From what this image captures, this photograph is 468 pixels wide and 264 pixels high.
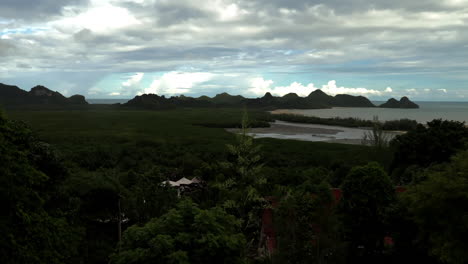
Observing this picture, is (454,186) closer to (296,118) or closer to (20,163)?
(20,163)

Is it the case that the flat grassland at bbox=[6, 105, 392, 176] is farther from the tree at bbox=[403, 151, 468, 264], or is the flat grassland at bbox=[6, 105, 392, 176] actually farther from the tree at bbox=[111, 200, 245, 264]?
the tree at bbox=[111, 200, 245, 264]

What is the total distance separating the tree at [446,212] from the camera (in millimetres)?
14581

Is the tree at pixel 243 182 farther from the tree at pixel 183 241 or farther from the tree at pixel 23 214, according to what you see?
the tree at pixel 23 214

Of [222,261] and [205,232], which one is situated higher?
[205,232]

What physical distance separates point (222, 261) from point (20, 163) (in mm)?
6891

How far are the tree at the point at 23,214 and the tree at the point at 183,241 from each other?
3.42 meters

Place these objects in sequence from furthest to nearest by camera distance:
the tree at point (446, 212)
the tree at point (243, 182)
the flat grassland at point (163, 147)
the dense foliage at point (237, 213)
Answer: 1. the flat grassland at point (163, 147)
2. the tree at point (446, 212)
3. the tree at point (243, 182)
4. the dense foliage at point (237, 213)

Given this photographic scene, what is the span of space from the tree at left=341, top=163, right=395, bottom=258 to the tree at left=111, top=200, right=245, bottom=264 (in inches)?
420

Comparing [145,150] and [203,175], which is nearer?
[203,175]

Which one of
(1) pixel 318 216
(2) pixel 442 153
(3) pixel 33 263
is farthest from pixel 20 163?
(2) pixel 442 153

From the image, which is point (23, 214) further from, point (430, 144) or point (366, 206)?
point (430, 144)

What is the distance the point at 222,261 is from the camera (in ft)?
31.4

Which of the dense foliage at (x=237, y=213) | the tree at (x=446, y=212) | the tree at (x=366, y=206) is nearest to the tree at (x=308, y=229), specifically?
the dense foliage at (x=237, y=213)

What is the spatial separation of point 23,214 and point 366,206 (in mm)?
14049
